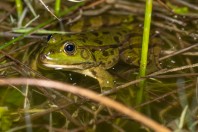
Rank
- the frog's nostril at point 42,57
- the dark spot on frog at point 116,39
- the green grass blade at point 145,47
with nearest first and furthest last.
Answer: the green grass blade at point 145,47 → the frog's nostril at point 42,57 → the dark spot on frog at point 116,39

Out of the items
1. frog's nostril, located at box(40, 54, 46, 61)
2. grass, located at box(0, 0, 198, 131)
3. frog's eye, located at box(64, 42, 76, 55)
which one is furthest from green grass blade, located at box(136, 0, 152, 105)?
frog's nostril, located at box(40, 54, 46, 61)

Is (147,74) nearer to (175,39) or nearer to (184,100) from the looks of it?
(184,100)

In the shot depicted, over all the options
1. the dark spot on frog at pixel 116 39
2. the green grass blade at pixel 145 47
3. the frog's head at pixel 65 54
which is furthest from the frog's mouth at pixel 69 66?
the green grass blade at pixel 145 47

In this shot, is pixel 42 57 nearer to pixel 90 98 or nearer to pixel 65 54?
pixel 65 54

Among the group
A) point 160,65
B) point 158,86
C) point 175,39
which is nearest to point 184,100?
point 158,86

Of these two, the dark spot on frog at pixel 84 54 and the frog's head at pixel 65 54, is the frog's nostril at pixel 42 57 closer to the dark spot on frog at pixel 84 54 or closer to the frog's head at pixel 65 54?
the frog's head at pixel 65 54

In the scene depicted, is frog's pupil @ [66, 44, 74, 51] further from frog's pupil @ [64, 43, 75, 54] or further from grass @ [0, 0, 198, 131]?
grass @ [0, 0, 198, 131]

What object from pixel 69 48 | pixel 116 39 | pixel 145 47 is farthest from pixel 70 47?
pixel 145 47
